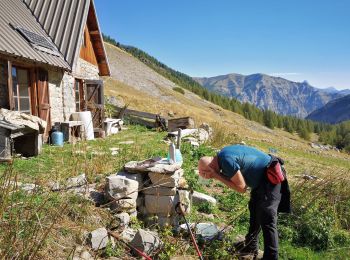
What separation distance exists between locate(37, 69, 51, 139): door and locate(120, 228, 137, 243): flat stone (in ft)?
25.3

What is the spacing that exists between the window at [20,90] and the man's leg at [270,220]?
27.1ft

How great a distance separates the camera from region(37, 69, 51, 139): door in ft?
37.9

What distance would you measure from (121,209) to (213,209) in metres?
1.92

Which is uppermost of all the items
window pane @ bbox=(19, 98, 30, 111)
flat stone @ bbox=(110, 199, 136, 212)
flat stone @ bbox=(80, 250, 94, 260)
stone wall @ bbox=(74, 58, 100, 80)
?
stone wall @ bbox=(74, 58, 100, 80)

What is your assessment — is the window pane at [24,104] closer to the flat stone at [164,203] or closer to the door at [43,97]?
the door at [43,97]

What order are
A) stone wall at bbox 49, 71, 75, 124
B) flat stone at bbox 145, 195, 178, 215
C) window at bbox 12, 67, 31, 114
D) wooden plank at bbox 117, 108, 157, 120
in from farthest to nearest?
wooden plank at bbox 117, 108, 157, 120, stone wall at bbox 49, 71, 75, 124, window at bbox 12, 67, 31, 114, flat stone at bbox 145, 195, 178, 215

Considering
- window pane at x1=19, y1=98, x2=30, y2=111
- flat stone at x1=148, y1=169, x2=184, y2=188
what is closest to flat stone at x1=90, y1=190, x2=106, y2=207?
flat stone at x1=148, y1=169, x2=184, y2=188

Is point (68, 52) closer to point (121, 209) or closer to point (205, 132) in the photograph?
point (205, 132)

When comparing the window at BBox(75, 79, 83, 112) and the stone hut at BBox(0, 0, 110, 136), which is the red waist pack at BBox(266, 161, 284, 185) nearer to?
the stone hut at BBox(0, 0, 110, 136)

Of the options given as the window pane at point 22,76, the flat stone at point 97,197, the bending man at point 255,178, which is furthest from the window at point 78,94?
the bending man at point 255,178

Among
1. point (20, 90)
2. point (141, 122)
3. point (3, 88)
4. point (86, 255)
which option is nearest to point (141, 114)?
point (141, 122)

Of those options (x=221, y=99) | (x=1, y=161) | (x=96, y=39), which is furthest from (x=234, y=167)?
(x=221, y=99)

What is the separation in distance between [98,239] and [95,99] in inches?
466

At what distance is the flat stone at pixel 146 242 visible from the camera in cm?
447
